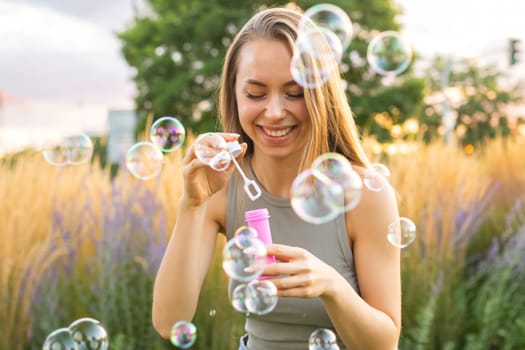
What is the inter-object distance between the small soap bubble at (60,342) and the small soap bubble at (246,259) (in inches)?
30.8

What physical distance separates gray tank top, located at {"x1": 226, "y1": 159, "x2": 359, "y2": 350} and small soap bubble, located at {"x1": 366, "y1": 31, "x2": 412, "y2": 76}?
1272 millimetres

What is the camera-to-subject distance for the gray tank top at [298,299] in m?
2.05

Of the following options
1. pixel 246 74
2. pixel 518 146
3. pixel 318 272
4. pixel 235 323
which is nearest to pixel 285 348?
pixel 318 272

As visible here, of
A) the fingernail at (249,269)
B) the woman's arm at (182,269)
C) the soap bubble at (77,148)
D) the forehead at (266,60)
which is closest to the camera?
the fingernail at (249,269)

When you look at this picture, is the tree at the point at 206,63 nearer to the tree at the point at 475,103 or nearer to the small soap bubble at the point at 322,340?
the tree at the point at 475,103

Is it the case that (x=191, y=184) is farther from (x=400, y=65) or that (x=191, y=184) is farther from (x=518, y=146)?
(x=518, y=146)

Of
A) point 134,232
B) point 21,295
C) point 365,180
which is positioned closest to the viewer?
point 365,180

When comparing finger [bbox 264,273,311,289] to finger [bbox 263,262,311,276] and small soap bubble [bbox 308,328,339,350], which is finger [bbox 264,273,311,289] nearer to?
finger [bbox 263,262,311,276]

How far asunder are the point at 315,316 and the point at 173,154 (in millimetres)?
2822

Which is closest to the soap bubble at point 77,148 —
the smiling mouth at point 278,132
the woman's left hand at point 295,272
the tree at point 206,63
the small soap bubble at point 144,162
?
the small soap bubble at point 144,162

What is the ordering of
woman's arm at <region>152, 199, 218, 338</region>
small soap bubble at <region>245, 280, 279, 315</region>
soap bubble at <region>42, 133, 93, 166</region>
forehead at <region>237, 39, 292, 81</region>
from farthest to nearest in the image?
soap bubble at <region>42, 133, 93, 166</region> < woman's arm at <region>152, 199, 218, 338</region> < forehead at <region>237, 39, 292, 81</region> < small soap bubble at <region>245, 280, 279, 315</region>

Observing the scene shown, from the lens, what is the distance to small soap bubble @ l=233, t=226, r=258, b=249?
173 centimetres

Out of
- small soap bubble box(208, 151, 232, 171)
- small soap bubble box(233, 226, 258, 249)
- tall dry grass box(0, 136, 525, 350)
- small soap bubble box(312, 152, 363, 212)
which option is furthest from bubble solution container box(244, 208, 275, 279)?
tall dry grass box(0, 136, 525, 350)

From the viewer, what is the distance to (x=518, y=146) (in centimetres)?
722
